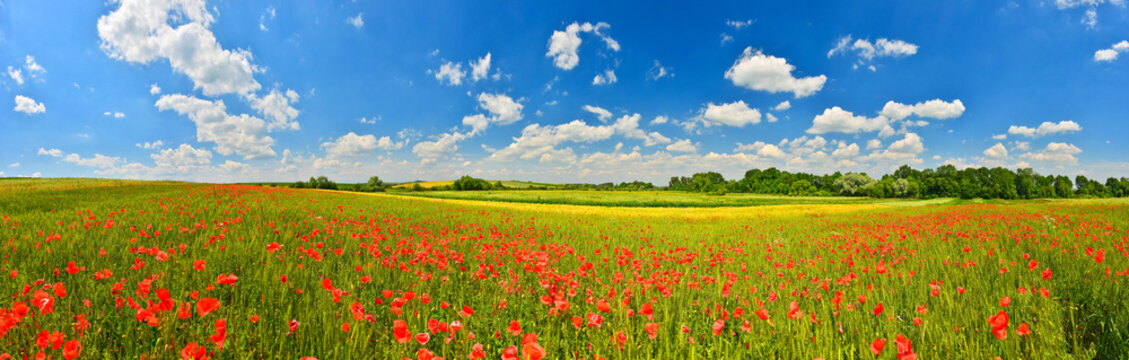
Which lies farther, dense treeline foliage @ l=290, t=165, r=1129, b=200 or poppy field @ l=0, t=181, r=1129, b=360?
dense treeline foliage @ l=290, t=165, r=1129, b=200

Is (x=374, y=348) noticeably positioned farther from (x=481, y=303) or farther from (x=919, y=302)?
(x=919, y=302)

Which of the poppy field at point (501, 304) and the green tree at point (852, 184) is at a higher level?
the green tree at point (852, 184)

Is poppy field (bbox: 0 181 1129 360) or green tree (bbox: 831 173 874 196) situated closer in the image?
poppy field (bbox: 0 181 1129 360)

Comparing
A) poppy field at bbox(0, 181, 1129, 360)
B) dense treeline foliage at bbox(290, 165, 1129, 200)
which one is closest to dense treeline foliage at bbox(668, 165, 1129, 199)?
dense treeline foliage at bbox(290, 165, 1129, 200)

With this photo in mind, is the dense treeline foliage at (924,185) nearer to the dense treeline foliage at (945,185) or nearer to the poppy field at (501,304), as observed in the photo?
the dense treeline foliage at (945,185)

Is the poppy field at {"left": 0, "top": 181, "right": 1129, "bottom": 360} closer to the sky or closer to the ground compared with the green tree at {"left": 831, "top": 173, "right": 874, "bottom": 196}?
closer to the ground

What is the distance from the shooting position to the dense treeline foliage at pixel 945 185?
80.1 m

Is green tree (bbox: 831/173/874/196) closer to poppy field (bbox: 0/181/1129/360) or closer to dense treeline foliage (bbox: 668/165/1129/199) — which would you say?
dense treeline foliage (bbox: 668/165/1129/199)

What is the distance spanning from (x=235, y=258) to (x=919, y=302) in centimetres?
718

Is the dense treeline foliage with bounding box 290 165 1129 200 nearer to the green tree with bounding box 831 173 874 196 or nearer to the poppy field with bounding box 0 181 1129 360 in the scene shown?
the green tree with bounding box 831 173 874 196

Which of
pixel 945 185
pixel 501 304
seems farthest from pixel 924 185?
pixel 501 304

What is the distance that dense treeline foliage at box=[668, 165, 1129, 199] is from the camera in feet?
263

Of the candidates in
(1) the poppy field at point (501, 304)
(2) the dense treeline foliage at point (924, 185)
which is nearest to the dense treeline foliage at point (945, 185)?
(2) the dense treeline foliage at point (924, 185)

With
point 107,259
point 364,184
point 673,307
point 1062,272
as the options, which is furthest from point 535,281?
point 364,184
